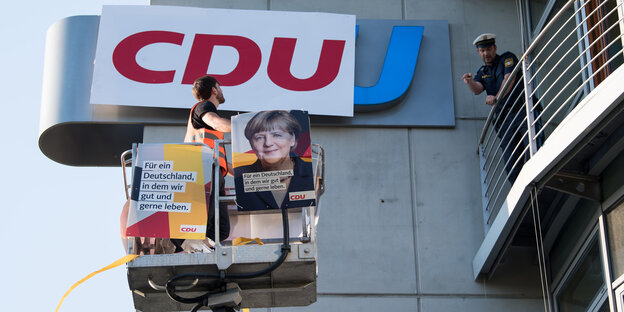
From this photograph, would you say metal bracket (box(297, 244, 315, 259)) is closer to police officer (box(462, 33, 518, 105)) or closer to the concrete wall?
the concrete wall

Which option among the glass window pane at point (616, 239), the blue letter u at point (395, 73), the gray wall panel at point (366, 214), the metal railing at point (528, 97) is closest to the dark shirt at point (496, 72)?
the metal railing at point (528, 97)

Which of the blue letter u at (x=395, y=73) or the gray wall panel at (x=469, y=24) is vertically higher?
the gray wall panel at (x=469, y=24)

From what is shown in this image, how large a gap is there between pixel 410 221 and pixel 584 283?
240 cm

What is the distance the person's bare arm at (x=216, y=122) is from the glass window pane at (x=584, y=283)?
4.16 meters

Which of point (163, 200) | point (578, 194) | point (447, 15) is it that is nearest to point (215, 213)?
point (163, 200)

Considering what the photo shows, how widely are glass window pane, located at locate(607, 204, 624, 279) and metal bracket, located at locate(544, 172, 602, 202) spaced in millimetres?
316

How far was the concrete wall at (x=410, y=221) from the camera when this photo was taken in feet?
37.7

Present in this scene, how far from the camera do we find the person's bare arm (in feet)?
26.5

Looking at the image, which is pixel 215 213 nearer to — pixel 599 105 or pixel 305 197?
pixel 305 197

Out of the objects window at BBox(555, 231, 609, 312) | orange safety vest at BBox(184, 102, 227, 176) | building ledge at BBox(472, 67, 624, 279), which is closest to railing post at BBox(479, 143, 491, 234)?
building ledge at BBox(472, 67, 624, 279)

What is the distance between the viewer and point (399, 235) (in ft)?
38.8

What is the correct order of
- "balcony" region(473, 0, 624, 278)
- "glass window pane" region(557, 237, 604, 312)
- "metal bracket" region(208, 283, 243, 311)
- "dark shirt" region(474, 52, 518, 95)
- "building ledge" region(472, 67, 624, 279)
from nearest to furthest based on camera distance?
"metal bracket" region(208, 283, 243, 311) < "building ledge" region(472, 67, 624, 279) < "balcony" region(473, 0, 624, 278) < "glass window pane" region(557, 237, 604, 312) < "dark shirt" region(474, 52, 518, 95)

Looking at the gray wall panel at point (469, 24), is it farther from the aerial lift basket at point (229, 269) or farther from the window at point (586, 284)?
the aerial lift basket at point (229, 269)

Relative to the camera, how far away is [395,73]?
1272cm
